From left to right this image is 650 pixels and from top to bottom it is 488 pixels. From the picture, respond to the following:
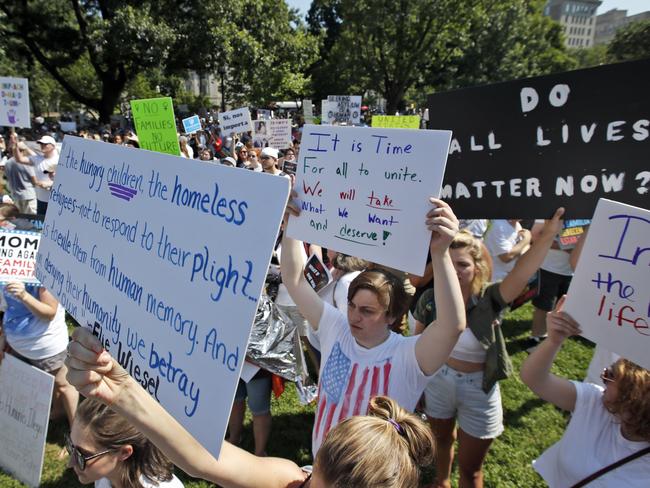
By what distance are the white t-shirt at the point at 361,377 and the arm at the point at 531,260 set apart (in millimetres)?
709

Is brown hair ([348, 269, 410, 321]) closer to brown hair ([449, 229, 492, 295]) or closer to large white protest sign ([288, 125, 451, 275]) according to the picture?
large white protest sign ([288, 125, 451, 275])

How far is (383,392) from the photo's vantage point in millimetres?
1958

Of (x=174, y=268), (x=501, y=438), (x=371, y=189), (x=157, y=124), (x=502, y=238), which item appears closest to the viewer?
(x=174, y=268)

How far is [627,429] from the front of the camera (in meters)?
1.69

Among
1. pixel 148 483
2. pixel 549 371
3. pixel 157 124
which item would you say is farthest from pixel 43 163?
pixel 549 371

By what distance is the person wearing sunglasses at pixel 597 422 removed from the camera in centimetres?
165

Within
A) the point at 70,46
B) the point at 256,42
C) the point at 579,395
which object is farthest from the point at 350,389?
the point at 70,46

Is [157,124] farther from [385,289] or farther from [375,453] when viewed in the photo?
[375,453]

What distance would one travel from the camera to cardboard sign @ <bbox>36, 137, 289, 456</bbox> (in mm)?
1076

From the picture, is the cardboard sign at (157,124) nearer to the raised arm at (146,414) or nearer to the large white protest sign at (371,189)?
the large white protest sign at (371,189)

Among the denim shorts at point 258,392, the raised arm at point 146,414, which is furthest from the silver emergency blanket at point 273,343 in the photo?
the raised arm at point 146,414

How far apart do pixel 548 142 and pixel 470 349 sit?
1.27m

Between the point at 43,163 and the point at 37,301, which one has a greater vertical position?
the point at 43,163

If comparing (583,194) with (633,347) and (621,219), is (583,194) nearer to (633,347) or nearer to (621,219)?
(621,219)
